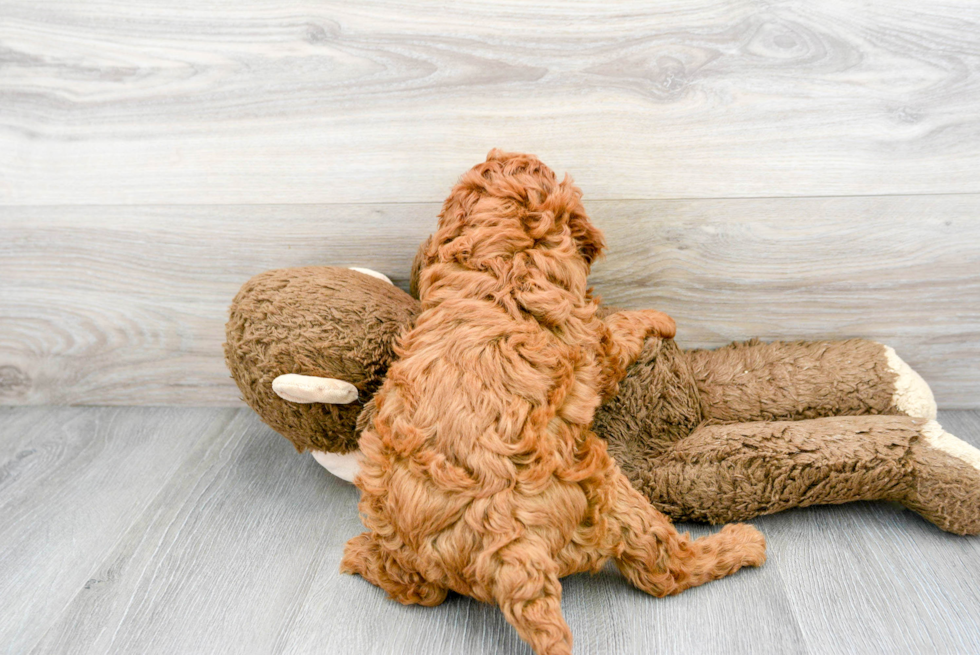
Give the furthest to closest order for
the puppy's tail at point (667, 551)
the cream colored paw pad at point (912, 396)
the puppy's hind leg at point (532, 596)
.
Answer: the cream colored paw pad at point (912, 396) < the puppy's tail at point (667, 551) < the puppy's hind leg at point (532, 596)

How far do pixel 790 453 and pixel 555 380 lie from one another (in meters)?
0.40

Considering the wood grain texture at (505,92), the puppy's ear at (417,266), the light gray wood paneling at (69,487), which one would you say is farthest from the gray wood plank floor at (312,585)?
the wood grain texture at (505,92)

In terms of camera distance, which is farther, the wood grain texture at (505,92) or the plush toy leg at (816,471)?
the wood grain texture at (505,92)

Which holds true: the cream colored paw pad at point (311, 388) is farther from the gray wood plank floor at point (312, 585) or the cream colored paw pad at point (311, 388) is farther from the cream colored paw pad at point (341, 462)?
the gray wood plank floor at point (312, 585)

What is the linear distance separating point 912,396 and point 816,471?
0.24 metres

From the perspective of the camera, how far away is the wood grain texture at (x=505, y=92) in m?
1.05

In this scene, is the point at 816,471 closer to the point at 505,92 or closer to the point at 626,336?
the point at 626,336

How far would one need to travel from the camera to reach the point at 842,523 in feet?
3.29

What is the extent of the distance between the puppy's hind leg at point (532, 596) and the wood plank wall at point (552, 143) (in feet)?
1.91

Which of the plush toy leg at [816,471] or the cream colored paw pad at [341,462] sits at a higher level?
the plush toy leg at [816,471]

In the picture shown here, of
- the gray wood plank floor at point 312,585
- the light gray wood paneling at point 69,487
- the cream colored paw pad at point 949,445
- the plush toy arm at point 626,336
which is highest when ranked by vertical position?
the plush toy arm at point 626,336

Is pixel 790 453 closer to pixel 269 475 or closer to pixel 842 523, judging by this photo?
pixel 842 523

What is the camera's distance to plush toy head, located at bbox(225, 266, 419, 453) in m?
0.94

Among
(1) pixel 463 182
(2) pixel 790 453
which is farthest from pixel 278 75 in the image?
(2) pixel 790 453
